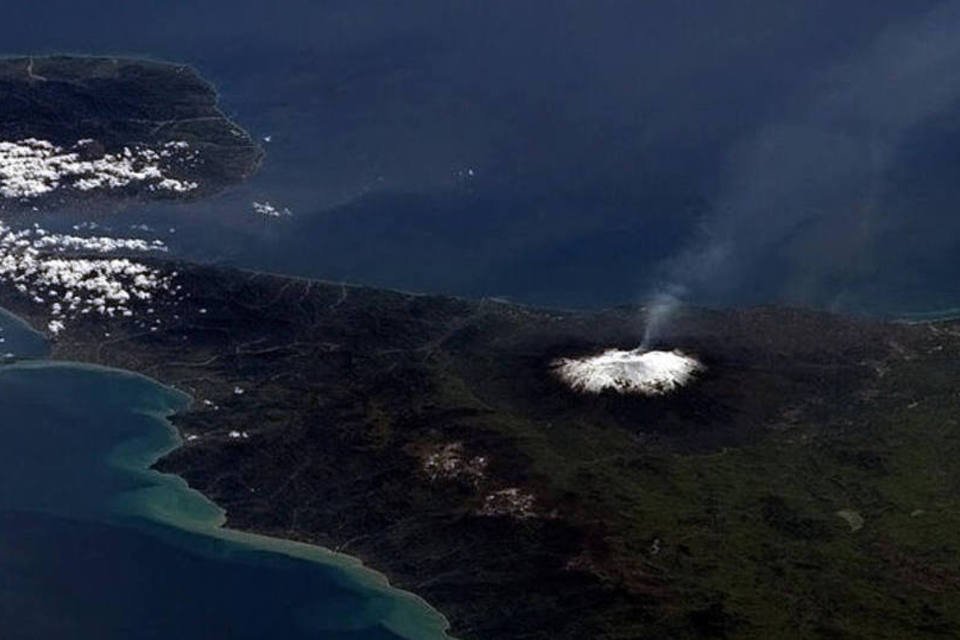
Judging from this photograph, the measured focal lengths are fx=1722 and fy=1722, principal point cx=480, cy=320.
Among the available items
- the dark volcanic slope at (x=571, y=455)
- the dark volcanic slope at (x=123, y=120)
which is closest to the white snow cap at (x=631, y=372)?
the dark volcanic slope at (x=571, y=455)

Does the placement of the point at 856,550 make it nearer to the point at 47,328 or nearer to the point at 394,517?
the point at 394,517

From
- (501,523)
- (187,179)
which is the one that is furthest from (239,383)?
(187,179)

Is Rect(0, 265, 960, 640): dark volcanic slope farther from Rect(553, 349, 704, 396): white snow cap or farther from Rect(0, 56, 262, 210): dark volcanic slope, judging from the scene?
Rect(0, 56, 262, 210): dark volcanic slope

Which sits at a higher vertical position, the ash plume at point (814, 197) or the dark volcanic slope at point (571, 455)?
the ash plume at point (814, 197)

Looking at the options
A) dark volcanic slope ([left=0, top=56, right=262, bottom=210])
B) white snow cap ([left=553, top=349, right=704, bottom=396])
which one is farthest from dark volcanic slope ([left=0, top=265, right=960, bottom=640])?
dark volcanic slope ([left=0, top=56, right=262, bottom=210])

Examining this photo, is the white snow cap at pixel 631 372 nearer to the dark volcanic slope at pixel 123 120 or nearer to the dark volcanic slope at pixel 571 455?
the dark volcanic slope at pixel 571 455

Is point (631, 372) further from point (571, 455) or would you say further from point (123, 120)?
point (123, 120)

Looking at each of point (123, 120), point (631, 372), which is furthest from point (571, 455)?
point (123, 120)
